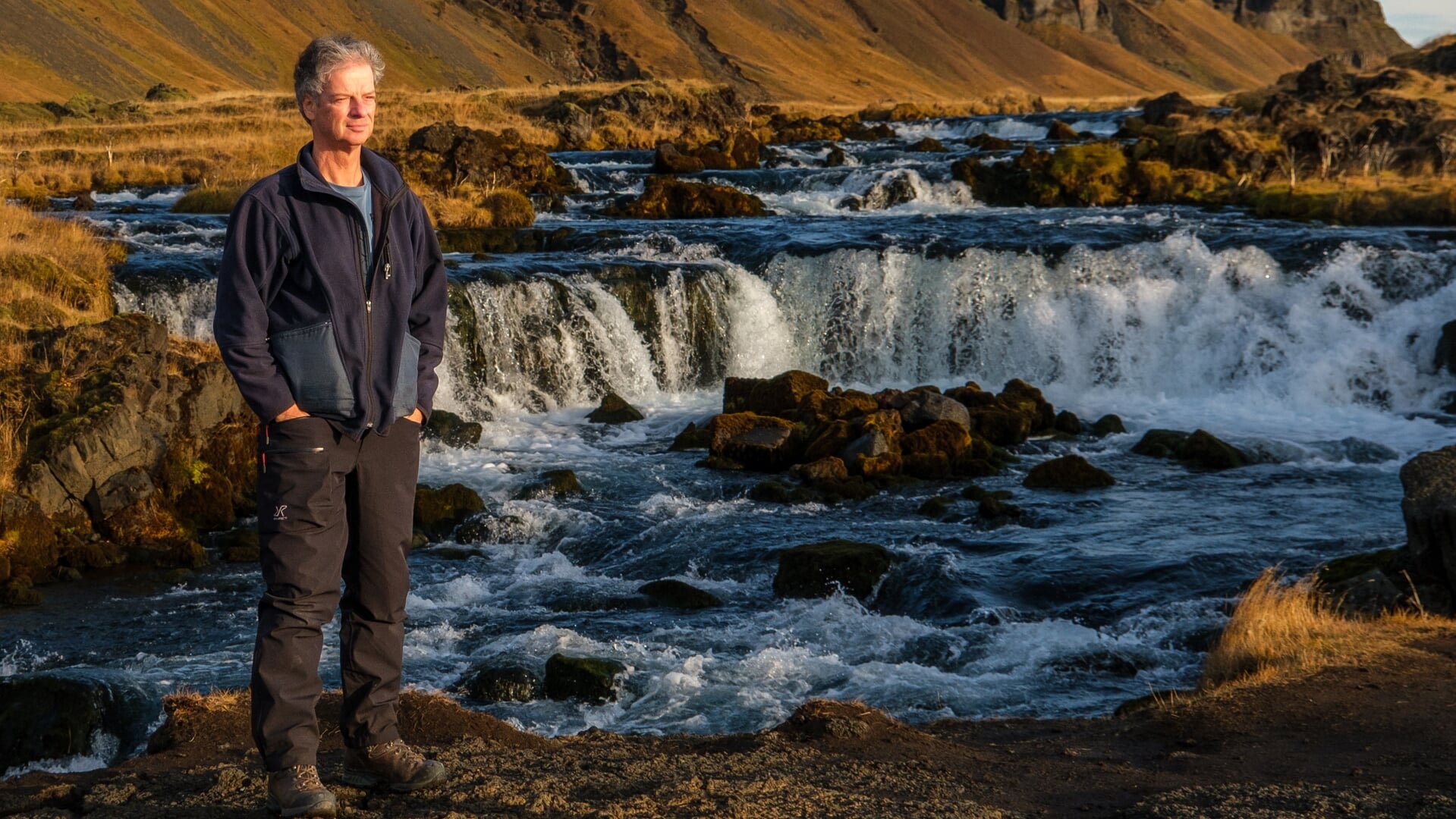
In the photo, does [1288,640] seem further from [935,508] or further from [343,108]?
[343,108]

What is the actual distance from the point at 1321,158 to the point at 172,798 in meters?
33.2

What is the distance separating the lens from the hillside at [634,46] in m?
84.4

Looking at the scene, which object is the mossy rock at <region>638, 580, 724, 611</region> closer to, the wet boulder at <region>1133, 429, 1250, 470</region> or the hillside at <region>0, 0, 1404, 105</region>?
the wet boulder at <region>1133, 429, 1250, 470</region>

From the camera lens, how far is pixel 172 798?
4645 mm

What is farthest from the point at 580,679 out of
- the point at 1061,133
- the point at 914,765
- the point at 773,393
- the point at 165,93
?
the point at 165,93

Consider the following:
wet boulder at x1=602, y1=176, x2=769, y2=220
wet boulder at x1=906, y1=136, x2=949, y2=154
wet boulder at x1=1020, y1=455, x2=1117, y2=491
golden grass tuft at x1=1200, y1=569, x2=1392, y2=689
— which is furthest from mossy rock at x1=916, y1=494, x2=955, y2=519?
wet boulder at x1=906, y1=136, x2=949, y2=154

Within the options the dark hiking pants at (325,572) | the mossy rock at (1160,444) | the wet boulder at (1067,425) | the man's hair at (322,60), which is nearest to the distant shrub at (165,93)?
the wet boulder at (1067,425)

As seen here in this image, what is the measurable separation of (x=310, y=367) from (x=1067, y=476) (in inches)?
449

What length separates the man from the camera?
13.6ft

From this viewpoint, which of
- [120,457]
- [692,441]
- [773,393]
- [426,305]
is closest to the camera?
[426,305]

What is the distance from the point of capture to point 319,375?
13.7 ft

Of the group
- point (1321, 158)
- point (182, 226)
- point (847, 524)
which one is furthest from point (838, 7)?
point (847, 524)

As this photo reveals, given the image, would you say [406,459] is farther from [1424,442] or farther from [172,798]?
[1424,442]

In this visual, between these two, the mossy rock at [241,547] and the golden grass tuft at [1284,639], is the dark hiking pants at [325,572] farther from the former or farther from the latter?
the mossy rock at [241,547]
